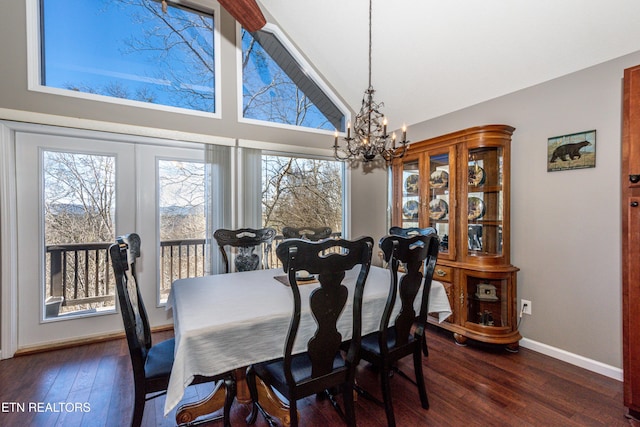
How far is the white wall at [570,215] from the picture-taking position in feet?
7.18

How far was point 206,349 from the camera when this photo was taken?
4.41 ft

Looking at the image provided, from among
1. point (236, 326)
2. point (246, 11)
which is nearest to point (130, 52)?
point (246, 11)

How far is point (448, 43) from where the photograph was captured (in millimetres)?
2756

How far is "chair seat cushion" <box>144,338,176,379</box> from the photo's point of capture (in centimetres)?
143

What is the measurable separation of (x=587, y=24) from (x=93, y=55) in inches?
164

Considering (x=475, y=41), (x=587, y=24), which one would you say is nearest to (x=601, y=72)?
(x=587, y=24)

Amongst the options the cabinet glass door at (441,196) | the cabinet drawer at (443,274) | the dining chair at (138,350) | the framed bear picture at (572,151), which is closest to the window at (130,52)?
the dining chair at (138,350)

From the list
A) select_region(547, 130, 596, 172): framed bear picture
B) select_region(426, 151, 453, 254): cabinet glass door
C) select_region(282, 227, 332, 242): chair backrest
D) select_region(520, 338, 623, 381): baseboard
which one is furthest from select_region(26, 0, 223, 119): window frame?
select_region(520, 338, 623, 381): baseboard

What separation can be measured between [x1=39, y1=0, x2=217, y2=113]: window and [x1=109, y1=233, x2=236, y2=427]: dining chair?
2.04m

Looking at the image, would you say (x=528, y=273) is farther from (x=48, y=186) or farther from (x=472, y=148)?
(x=48, y=186)

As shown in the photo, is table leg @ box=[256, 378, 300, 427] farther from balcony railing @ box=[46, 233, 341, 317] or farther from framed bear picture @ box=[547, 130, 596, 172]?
framed bear picture @ box=[547, 130, 596, 172]

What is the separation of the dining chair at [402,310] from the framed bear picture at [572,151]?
5.31 ft

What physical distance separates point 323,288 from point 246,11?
240cm

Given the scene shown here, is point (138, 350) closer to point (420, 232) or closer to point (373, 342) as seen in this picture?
point (373, 342)
